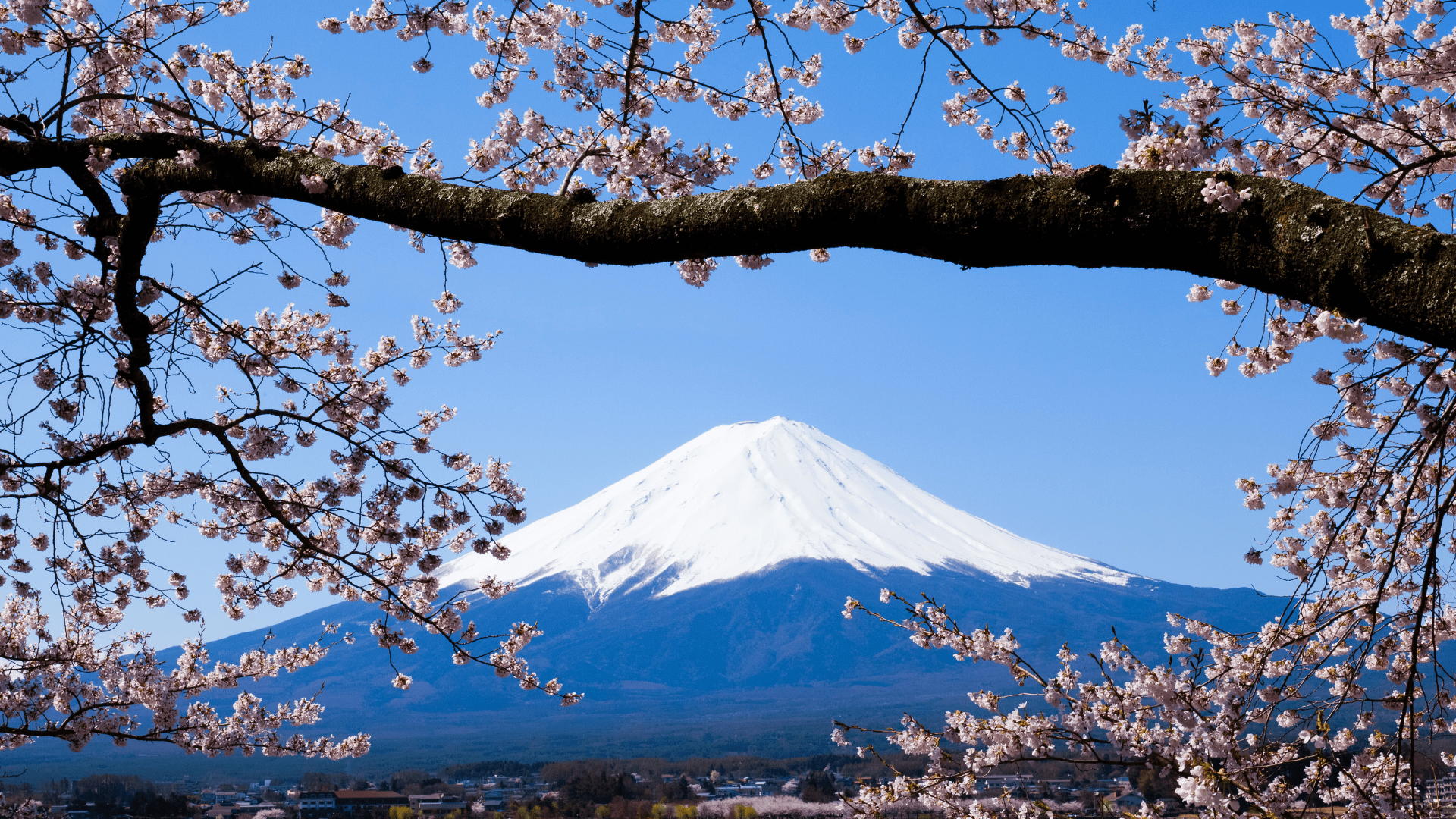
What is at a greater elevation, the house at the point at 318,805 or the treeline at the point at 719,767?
the house at the point at 318,805

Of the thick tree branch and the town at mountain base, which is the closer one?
the thick tree branch

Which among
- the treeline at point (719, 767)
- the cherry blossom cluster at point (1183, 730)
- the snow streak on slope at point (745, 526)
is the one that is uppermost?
the snow streak on slope at point (745, 526)

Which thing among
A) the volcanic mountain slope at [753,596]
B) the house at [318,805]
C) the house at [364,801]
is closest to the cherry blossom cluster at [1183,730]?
the house at [364,801]

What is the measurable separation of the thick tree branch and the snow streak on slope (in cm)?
11124

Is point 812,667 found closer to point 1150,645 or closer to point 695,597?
point 695,597

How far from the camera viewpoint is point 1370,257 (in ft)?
4.16

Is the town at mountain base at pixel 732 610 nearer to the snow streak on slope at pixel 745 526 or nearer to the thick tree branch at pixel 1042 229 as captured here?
the snow streak on slope at pixel 745 526

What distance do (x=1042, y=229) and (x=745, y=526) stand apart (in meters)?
121

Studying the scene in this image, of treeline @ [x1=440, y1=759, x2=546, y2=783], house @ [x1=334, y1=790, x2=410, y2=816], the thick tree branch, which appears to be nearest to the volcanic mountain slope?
treeline @ [x1=440, y1=759, x2=546, y2=783]

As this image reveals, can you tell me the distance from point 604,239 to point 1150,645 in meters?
101

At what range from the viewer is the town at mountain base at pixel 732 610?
8975cm

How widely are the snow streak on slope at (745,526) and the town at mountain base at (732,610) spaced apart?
312 millimetres

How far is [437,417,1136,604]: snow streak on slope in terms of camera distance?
11506cm

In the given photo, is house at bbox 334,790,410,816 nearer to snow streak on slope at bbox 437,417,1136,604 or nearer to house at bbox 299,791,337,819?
house at bbox 299,791,337,819
